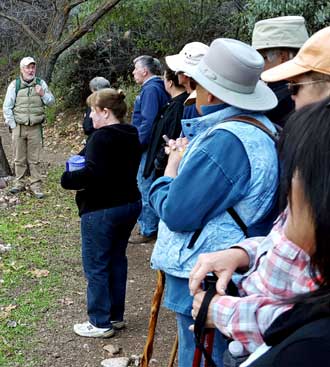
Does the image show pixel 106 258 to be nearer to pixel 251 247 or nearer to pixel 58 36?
pixel 251 247

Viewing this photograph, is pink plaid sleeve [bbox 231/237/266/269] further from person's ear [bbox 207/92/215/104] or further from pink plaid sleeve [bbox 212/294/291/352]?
person's ear [bbox 207/92/215/104]

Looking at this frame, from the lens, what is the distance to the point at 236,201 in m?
2.47

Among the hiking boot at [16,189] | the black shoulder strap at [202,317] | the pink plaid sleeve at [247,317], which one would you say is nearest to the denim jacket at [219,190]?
the black shoulder strap at [202,317]

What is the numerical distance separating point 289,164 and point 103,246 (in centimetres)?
318

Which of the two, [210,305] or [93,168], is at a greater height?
[210,305]

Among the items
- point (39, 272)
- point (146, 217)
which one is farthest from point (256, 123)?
point (146, 217)

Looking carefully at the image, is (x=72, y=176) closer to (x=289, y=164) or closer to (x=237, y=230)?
(x=237, y=230)

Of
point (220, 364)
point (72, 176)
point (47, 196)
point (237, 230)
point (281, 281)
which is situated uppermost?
point (281, 281)

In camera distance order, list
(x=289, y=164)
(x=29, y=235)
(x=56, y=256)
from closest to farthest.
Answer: (x=289, y=164), (x=56, y=256), (x=29, y=235)

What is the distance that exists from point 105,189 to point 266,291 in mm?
2695

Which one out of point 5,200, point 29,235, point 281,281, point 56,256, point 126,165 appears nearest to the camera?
point 281,281

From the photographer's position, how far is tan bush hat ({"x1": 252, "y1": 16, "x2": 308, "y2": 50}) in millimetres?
3877

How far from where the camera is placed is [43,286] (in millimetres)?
5719

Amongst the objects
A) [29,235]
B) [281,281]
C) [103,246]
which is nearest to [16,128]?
[29,235]
